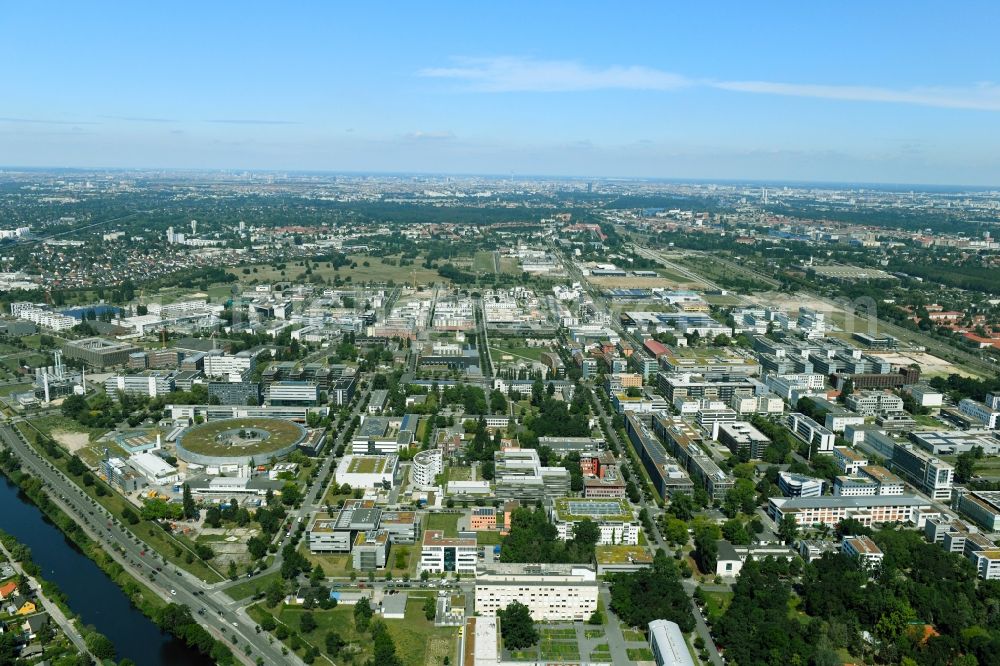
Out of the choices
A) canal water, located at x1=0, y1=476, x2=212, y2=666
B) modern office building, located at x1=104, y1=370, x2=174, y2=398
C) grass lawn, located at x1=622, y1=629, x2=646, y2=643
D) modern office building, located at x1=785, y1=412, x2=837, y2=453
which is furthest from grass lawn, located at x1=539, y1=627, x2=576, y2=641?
modern office building, located at x1=104, y1=370, x2=174, y2=398

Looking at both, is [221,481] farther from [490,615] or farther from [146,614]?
[490,615]

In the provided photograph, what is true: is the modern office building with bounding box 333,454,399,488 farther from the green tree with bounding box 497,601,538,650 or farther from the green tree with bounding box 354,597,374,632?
the green tree with bounding box 497,601,538,650

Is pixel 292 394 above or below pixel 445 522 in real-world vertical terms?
above

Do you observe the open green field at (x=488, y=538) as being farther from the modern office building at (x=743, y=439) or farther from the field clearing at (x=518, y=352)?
the field clearing at (x=518, y=352)

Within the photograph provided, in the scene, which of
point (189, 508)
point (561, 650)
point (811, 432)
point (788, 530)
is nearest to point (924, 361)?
point (811, 432)

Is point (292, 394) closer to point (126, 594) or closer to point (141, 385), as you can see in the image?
point (141, 385)
